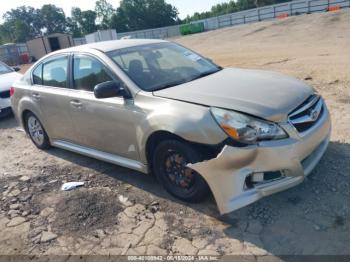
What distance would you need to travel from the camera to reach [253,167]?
3070 millimetres

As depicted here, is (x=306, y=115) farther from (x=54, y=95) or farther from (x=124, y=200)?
(x=54, y=95)

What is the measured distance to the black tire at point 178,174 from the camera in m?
3.39

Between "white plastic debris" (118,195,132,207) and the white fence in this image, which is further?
the white fence

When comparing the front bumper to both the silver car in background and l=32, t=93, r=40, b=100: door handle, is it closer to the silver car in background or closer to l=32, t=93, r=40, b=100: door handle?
the silver car in background

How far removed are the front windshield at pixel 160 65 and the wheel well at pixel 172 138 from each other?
1.74 ft

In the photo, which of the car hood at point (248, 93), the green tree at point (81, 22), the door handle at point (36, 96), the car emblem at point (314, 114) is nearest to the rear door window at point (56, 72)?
the door handle at point (36, 96)

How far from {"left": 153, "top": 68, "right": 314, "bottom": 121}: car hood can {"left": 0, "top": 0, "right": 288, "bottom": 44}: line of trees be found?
242ft

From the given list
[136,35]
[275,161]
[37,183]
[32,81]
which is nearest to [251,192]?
[275,161]

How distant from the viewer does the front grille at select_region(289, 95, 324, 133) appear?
10.6 ft

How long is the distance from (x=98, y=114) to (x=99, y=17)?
4160 inches

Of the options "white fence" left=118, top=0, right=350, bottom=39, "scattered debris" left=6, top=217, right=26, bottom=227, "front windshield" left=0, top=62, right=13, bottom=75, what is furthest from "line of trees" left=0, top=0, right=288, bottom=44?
"scattered debris" left=6, top=217, right=26, bottom=227

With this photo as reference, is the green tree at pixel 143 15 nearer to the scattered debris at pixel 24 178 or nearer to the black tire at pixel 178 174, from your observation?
the scattered debris at pixel 24 178

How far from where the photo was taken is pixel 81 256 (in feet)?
10.5

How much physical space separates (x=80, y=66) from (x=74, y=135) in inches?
37.3
